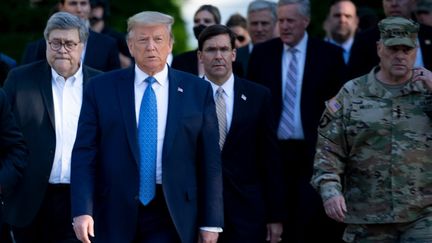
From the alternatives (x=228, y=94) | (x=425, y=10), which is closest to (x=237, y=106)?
(x=228, y=94)

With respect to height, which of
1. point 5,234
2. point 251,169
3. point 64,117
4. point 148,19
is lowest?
point 5,234

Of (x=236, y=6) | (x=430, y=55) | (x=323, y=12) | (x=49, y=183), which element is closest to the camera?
(x=49, y=183)

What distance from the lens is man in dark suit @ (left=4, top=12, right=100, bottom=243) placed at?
10422 millimetres

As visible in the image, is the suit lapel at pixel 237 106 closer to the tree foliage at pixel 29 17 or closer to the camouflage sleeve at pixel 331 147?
the camouflage sleeve at pixel 331 147

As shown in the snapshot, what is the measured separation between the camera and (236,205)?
35.0 feet

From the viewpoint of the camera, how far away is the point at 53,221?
10445 mm

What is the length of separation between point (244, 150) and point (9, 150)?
6.32 ft

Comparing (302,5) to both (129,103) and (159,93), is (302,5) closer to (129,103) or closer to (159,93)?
(159,93)

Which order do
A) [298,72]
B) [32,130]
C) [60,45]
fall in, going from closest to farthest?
[32,130] < [60,45] < [298,72]

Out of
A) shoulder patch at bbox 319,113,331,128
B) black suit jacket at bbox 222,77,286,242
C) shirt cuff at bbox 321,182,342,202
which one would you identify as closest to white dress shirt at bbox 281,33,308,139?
black suit jacket at bbox 222,77,286,242

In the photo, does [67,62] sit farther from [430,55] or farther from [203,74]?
[430,55]

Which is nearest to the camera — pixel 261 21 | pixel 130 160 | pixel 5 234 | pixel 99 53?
pixel 130 160

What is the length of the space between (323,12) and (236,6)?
468 inches

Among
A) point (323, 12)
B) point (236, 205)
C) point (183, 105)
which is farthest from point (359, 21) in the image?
point (183, 105)
